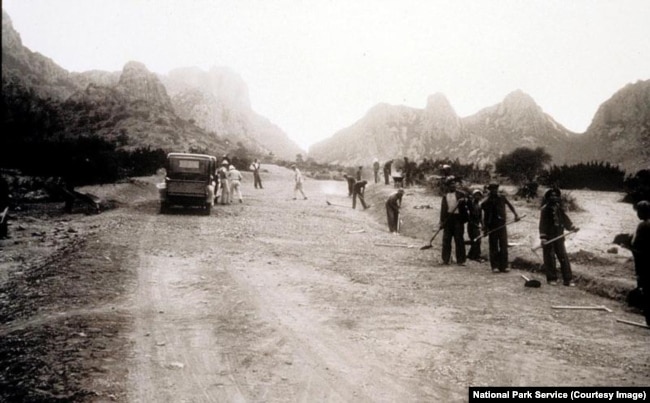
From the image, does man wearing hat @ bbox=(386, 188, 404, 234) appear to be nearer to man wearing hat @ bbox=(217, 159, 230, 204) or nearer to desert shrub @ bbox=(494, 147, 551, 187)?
man wearing hat @ bbox=(217, 159, 230, 204)

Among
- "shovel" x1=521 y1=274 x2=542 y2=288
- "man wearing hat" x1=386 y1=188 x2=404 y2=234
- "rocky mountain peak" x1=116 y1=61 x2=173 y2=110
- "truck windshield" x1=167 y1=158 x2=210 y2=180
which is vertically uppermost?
"rocky mountain peak" x1=116 y1=61 x2=173 y2=110

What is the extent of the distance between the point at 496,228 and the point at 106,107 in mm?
68011

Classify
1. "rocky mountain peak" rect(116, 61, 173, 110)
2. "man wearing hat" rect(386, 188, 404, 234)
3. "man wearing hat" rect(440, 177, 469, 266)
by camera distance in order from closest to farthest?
1. "man wearing hat" rect(440, 177, 469, 266)
2. "man wearing hat" rect(386, 188, 404, 234)
3. "rocky mountain peak" rect(116, 61, 173, 110)

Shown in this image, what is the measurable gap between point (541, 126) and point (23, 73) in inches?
3470

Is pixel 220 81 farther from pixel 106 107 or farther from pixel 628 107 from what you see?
pixel 628 107

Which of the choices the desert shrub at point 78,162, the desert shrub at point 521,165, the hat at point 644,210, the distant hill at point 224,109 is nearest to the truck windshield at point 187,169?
the desert shrub at point 78,162

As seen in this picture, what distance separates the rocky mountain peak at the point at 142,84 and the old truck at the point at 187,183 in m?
72.5

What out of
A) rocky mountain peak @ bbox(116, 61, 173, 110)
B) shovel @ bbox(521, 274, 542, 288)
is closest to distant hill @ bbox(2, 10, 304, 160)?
rocky mountain peak @ bbox(116, 61, 173, 110)

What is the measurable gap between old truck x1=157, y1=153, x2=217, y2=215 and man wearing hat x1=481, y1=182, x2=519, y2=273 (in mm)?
9310

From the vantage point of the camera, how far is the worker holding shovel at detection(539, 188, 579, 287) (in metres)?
8.45

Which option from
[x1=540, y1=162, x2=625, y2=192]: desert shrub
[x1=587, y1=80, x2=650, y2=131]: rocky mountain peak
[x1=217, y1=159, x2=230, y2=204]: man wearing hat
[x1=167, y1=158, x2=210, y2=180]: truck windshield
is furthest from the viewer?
[x1=587, y1=80, x2=650, y2=131]: rocky mountain peak

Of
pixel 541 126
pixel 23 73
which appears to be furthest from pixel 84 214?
pixel 541 126

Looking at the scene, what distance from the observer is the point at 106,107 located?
66.8 meters

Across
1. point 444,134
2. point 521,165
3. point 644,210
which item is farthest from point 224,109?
point 644,210
